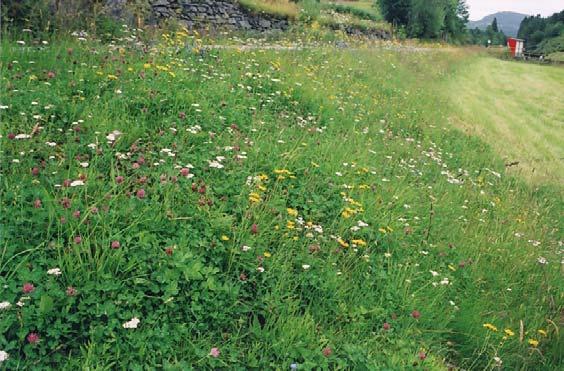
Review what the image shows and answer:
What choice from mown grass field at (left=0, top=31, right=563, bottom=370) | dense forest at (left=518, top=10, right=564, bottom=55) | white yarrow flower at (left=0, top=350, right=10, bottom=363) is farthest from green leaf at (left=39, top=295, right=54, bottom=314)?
dense forest at (left=518, top=10, right=564, bottom=55)

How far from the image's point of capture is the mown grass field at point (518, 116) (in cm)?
947

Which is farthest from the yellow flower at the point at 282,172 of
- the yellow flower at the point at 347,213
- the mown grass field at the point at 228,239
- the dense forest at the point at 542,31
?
the dense forest at the point at 542,31

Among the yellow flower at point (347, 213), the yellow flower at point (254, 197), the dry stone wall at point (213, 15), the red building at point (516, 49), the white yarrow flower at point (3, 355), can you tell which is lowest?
the white yarrow flower at point (3, 355)

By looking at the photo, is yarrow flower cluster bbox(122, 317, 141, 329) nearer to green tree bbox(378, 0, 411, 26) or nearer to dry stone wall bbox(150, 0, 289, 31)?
dry stone wall bbox(150, 0, 289, 31)

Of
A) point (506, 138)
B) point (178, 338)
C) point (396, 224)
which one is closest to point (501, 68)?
point (506, 138)

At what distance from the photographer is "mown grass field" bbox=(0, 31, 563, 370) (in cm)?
250

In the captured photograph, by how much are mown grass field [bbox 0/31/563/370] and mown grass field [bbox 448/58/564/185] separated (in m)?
3.10

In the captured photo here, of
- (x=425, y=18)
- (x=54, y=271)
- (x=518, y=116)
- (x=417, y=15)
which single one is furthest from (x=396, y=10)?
(x=54, y=271)

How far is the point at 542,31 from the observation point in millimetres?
68062

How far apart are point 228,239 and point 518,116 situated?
45.0 ft

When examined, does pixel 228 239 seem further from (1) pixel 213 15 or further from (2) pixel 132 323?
(1) pixel 213 15

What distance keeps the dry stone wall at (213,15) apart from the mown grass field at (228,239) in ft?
24.7

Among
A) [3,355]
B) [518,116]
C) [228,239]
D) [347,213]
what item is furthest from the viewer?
[518,116]

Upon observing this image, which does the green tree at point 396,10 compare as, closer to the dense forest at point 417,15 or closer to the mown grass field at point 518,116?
the dense forest at point 417,15
